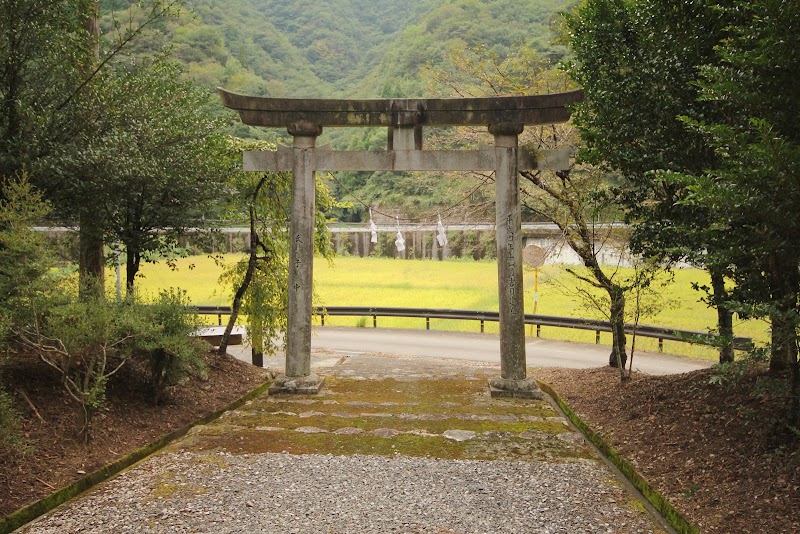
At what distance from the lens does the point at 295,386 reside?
27.5ft

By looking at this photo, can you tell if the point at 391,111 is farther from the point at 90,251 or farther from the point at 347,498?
the point at 347,498

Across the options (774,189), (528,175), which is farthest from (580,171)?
(774,189)

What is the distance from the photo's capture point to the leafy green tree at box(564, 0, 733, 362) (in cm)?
579

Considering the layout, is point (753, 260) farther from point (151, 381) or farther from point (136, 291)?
point (136, 291)

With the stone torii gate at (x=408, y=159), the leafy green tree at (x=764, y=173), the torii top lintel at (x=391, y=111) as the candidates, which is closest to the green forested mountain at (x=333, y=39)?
the torii top lintel at (x=391, y=111)

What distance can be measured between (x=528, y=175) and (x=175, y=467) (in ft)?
23.2

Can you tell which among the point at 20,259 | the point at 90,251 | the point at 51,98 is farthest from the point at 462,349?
the point at 20,259

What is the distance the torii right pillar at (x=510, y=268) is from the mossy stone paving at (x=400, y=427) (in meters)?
0.27

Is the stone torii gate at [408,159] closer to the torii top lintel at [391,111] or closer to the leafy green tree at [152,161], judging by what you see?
the torii top lintel at [391,111]

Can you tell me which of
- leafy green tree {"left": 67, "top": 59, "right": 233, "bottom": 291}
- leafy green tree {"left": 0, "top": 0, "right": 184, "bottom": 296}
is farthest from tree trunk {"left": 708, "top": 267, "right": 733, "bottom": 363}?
leafy green tree {"left": 67, "top": 59, "right": 233, "bottom": 291}

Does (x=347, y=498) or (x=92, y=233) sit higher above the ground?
(x=92, y=233)

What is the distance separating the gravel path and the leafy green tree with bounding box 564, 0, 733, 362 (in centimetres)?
231

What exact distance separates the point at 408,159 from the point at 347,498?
504 centimetres

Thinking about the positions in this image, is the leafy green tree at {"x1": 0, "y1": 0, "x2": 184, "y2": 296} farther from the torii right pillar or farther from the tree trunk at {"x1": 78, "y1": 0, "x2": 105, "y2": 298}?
the torii right pillar
